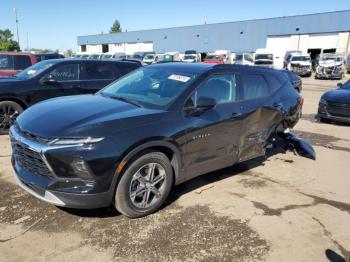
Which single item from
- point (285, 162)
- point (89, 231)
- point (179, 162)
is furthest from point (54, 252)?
point (285, 162)

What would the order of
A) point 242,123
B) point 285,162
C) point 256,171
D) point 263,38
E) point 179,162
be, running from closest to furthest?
point 179,162 → point 242,123 → point 256,171 → point 285,162 → point 263,38

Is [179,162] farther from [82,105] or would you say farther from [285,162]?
[285,162]

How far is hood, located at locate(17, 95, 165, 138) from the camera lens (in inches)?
139

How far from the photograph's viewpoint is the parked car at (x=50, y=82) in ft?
24.6

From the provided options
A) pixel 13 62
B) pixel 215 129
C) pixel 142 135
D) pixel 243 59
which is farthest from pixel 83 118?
pixel 243 59


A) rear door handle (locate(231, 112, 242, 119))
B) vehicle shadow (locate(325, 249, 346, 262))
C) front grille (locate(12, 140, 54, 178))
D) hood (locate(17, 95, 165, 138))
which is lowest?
vehicle shadow (locate(325, 249, 346, 262))

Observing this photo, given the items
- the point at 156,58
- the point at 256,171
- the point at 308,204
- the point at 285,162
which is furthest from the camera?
the point at 156,58

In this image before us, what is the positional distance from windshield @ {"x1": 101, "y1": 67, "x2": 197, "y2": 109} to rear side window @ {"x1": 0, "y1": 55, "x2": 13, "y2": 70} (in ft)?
26.8

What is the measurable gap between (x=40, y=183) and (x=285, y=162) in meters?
4.44

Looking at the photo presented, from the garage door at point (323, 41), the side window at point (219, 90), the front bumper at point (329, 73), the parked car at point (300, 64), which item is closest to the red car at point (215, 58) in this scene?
the parked car at point (300, 64)

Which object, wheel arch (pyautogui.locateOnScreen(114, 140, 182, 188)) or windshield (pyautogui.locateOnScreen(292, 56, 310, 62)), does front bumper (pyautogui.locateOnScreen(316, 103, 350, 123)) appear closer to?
wheel arch (pyautogui.locateOnScreen(114, 140, 182, 188))

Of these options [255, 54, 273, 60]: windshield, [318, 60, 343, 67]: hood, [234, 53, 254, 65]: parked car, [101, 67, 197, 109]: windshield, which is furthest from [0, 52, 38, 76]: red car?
[318, 60, 343, 67]: hood

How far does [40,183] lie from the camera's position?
11.5 feet

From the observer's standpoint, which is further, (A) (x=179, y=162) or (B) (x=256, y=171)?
(B) (x=256, y=171)
